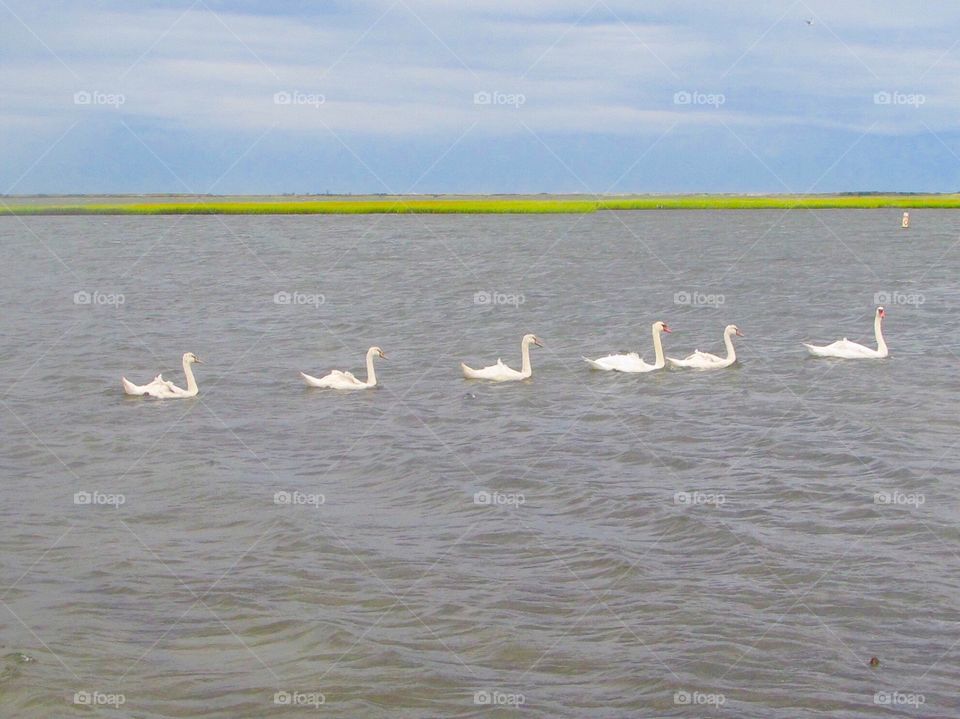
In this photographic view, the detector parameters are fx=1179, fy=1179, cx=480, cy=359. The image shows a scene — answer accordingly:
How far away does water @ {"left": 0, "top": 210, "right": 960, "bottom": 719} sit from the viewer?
818cm

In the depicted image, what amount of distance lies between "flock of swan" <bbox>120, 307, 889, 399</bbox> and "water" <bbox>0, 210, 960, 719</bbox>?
32 cm

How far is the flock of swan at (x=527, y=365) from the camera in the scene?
18.9 m

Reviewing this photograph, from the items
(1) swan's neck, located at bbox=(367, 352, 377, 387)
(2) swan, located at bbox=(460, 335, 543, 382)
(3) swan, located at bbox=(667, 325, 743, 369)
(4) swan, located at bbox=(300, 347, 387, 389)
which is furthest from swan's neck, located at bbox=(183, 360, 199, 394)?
(3) swan, located at bbox=(667, 325, 743, 369)

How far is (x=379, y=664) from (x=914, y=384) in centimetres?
1301

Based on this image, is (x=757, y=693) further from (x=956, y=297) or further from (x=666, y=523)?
(x=956, y=297)

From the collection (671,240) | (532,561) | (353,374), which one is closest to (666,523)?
(532,561)

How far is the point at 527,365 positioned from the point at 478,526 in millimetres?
8768

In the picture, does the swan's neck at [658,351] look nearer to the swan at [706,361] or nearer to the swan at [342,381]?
the swan at [706,361]

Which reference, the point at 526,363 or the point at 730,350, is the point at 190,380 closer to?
the point at 526,363

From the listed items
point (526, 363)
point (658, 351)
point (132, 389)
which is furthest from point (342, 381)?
point (658, 351)

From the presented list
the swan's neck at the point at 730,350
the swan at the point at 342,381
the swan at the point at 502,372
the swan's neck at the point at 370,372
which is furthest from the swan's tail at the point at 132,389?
the swan's neck at the point at 730,350

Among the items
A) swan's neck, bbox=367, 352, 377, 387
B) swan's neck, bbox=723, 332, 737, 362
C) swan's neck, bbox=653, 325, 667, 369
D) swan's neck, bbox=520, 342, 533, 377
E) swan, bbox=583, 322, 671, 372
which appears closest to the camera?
swan's neck, bbox=367, 352, 377, 387

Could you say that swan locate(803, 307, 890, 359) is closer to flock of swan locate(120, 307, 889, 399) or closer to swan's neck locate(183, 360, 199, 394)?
flock of swan locate(120, 307, 889, 399)

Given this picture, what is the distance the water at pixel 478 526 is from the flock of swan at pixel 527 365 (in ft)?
1.06
